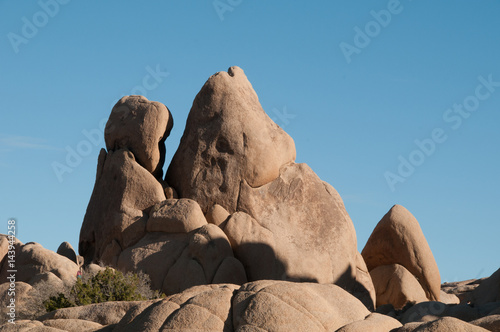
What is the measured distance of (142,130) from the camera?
31.6 m

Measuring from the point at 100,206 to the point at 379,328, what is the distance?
19.0m

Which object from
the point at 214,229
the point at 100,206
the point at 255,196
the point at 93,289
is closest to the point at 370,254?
the point at 255,196

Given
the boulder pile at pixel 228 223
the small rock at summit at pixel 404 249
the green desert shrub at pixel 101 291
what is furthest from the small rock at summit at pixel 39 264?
the small rock at summit at pixel 404 249

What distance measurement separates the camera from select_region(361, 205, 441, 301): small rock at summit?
3409 centimetres

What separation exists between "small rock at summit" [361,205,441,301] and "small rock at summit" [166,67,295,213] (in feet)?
20.9

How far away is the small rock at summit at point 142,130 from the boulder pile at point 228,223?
0.18 feet

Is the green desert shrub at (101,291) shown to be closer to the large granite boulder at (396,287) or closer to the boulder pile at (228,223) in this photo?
the boulder pile at (228,223)

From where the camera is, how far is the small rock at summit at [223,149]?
1226 inches

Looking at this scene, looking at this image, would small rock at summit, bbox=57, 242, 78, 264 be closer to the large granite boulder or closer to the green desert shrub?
the green desert shrub

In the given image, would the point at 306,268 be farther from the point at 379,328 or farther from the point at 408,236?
the point at 379,328

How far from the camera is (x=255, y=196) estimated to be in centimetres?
3106

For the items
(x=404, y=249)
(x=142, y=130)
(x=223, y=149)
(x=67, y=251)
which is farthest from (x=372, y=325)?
(x=67, y=251)

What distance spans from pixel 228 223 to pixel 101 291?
6613 mm

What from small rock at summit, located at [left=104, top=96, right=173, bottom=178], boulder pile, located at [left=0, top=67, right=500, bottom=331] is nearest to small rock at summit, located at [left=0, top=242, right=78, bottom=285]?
boulder pile, located at [left=0, top=67, right=500, bottom=331]
